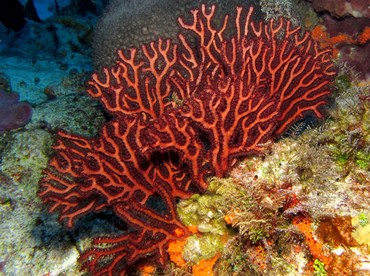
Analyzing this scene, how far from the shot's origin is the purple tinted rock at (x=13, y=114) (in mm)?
5070

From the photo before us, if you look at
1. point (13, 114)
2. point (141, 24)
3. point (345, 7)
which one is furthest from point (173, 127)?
point (345, 7)

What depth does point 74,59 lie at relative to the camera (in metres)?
8.48

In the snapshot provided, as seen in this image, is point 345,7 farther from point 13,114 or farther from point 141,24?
point 13,114

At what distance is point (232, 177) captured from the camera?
9.45 ft

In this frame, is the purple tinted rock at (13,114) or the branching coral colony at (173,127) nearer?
the branching coral colony at (173,127)

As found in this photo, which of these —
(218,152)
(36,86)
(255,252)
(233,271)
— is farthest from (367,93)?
(36,86)

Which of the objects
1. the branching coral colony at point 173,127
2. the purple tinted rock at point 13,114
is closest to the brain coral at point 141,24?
the purple tinted rock at point 13,114

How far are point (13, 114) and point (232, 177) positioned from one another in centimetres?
414

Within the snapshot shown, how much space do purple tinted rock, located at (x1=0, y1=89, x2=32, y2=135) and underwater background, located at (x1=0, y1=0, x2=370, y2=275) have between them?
0.06 ft

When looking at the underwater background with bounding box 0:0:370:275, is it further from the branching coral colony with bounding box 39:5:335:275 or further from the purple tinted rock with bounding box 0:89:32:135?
the branching coral colony with bounding box 39:5:335:275

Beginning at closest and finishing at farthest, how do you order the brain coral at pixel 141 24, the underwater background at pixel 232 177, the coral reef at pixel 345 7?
the underwater background at pixel 232 177
the coral reef at pixel 345 7
the brain coral at pixel 141 24

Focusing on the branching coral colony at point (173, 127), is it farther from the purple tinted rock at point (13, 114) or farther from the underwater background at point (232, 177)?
the purple tinted rock at point (13, 114)

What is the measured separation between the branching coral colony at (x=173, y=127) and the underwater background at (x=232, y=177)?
173 mm

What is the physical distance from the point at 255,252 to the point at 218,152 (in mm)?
940
